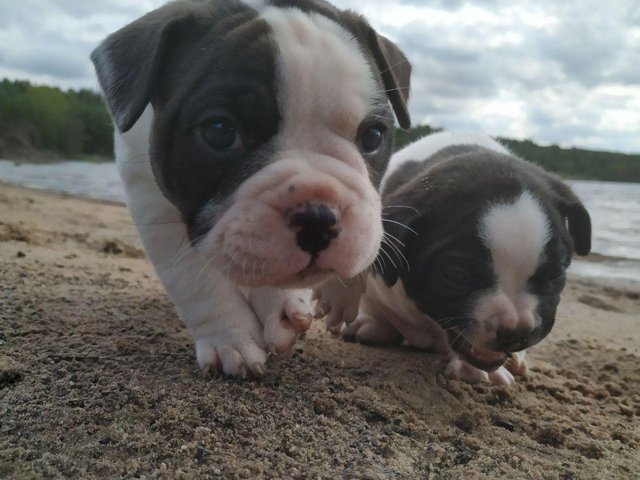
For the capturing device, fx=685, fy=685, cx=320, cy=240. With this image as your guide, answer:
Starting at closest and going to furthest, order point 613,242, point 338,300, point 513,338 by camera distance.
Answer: point 513,338
point 338,300
point 613,242

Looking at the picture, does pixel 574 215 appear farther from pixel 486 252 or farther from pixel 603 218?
pixel 603 218

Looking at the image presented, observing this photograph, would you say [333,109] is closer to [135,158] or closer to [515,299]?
[135,158]

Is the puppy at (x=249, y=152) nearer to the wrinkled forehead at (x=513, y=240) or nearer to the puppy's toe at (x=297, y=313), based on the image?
the puppy's toe at (x=297, y=313)

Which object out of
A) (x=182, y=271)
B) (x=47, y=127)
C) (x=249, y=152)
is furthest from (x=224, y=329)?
(x=47, y=127)

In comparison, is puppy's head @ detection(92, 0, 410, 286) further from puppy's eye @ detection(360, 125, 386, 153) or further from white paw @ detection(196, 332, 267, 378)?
white paw @ detection(196, 332, 267, 378)

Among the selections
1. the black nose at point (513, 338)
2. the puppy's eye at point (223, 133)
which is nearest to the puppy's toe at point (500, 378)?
the black nose at point (513, 338)

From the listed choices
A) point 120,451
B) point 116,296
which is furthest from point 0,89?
point 120,451
